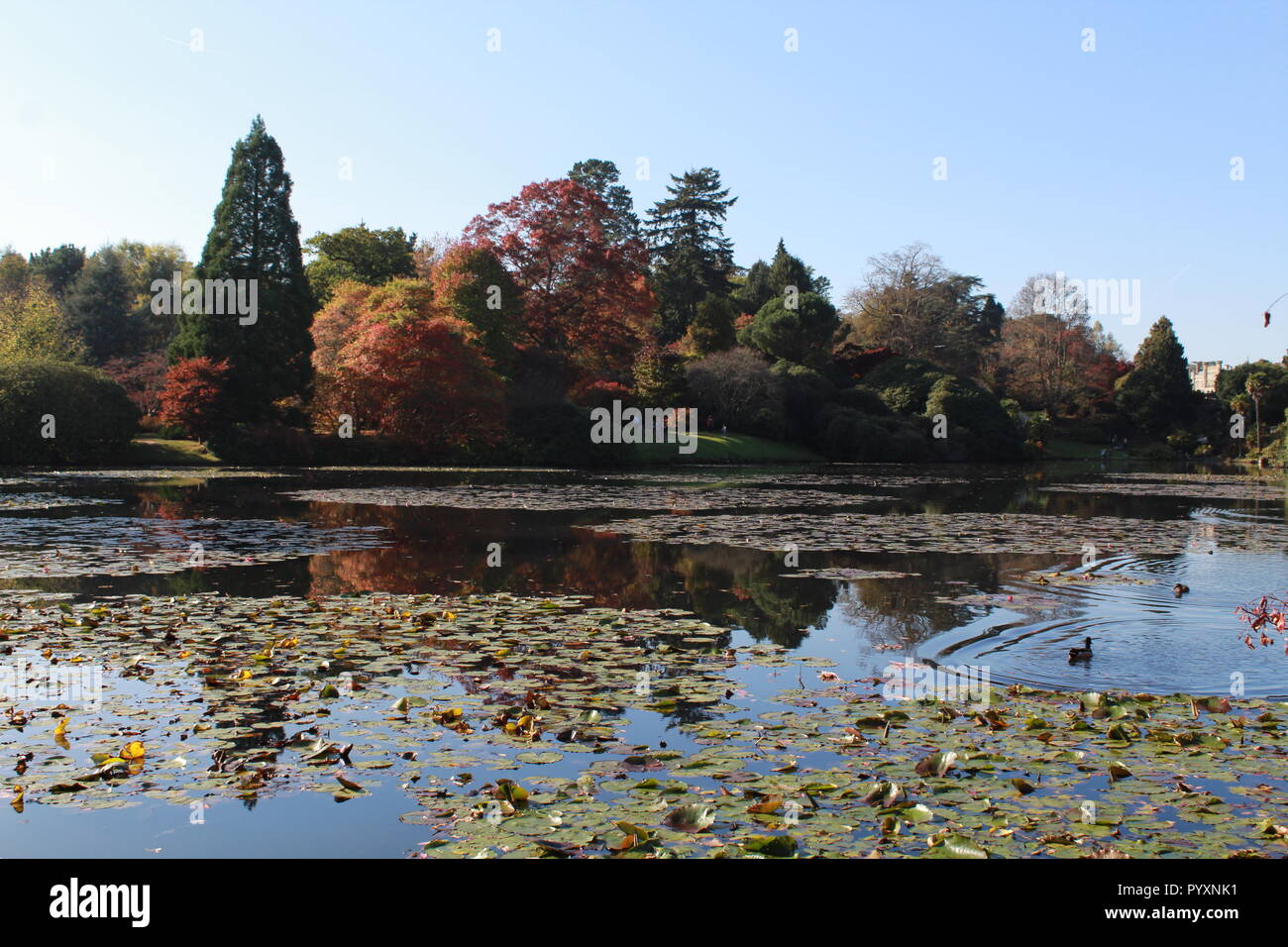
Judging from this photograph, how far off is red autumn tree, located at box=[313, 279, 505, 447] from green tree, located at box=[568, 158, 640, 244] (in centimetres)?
3802

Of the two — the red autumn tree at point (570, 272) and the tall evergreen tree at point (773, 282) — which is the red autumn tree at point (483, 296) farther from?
the tall evergreen tree at point (773, 282)

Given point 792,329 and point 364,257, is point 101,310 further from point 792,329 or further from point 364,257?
point 792,329

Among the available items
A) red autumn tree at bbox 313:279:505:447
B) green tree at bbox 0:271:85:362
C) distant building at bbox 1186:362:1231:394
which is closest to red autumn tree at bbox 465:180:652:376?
red autumn tree at bbox 313:279:505:447

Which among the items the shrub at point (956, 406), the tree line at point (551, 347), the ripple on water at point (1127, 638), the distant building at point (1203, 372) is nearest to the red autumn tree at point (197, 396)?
the tree line at point (551, 347)

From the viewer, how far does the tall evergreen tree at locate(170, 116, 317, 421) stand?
39.2 m

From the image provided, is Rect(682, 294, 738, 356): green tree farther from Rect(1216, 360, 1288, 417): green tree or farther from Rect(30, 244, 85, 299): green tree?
Rect(30, 244, 85, 299): green tree

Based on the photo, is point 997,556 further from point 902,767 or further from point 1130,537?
point 902,767

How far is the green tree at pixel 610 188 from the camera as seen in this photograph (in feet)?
257

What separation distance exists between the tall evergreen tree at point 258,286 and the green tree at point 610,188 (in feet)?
129

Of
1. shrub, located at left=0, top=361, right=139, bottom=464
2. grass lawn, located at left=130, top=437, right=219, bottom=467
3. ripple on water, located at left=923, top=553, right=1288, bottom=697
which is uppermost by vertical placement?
shrub, located at left=0, top=361, right=139, bottom=464
